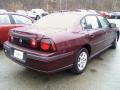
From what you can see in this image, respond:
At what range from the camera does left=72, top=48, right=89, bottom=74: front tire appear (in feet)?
13.4

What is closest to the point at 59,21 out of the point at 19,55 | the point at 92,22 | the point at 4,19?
the point at 92,22

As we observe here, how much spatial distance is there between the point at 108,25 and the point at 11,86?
11.9 feet

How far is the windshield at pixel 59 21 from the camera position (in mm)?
4285

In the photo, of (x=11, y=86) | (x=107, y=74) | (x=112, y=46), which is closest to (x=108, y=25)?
(x=112, y=46)

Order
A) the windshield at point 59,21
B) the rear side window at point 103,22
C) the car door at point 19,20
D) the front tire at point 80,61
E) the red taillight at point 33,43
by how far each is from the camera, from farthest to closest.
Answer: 1. the car door at point 19,20
2. the rear side window at point 103,22
3. the windshield at point 59,21
4. the front tire at point 80,61
5. the red taillight at point 33,43

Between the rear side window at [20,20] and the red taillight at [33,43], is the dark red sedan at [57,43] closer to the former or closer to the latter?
the red taillight at [33,43]

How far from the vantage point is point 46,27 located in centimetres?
429

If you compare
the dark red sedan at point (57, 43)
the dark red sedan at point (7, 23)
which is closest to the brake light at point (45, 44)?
the dark red sedan at point (57, 43)

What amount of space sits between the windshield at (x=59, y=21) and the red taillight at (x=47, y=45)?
0.82m

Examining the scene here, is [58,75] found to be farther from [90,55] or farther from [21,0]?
[21,0]

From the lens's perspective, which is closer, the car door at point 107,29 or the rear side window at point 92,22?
the rear side window at point 92,22

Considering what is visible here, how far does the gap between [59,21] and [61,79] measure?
4.62 ft

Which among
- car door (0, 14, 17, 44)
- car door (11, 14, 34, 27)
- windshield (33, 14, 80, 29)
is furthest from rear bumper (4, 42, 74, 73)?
car door (11, 14, 34, 27)

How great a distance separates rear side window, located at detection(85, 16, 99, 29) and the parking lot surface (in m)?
1.05
